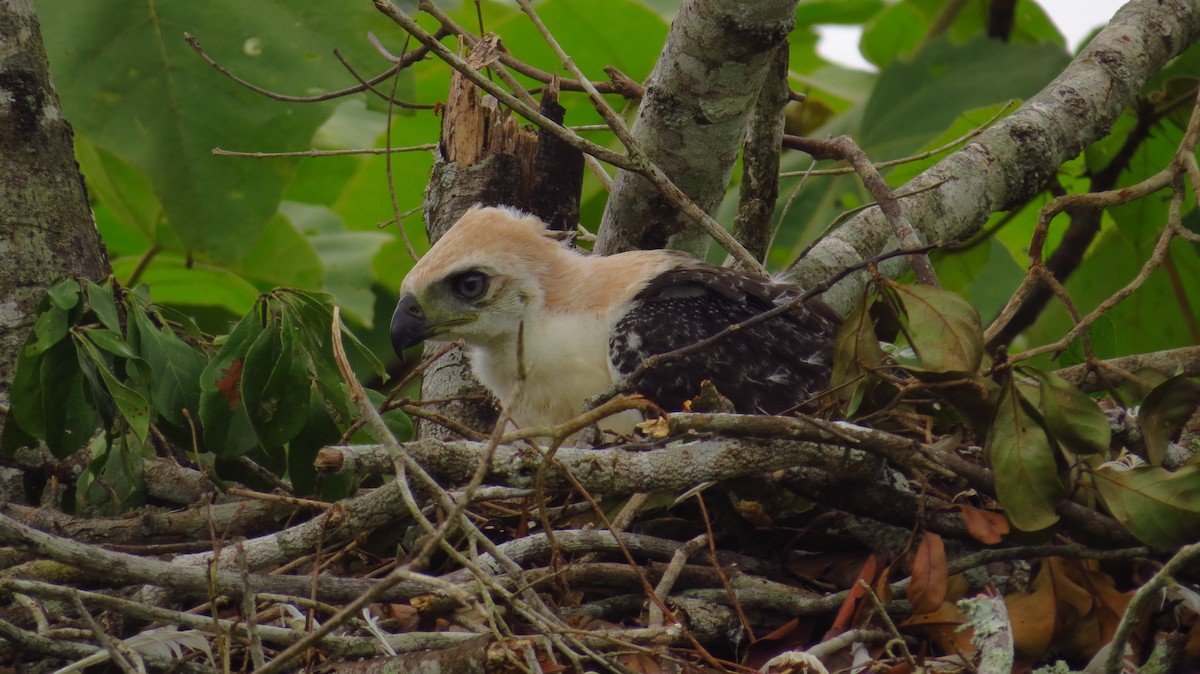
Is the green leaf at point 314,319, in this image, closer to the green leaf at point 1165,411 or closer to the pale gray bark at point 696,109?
the pale gray bark at point 696,109

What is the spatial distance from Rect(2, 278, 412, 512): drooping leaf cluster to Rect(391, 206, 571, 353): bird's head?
108 centimetres

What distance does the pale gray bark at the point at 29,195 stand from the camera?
4.58 m

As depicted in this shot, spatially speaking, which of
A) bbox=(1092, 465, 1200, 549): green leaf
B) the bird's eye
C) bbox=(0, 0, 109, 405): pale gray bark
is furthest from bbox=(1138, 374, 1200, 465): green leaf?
bbox=(0, 0, 109, 405): pale gray bark

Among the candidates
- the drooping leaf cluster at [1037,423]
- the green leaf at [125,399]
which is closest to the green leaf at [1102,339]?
the drooping leaf cluster at [1037,423]

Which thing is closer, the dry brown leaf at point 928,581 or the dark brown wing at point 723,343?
the dry brown leaf at point 928,581

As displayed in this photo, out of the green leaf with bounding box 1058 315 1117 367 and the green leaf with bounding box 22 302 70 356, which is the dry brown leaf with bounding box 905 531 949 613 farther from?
the green leaf with bounding box 22 302 70 356

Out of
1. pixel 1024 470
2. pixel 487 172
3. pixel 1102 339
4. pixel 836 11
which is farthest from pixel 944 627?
pixel 836 11

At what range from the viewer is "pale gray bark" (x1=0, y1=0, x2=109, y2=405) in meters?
4.58

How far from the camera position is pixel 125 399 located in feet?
12.0

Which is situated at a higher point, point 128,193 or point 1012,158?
point 1012,158

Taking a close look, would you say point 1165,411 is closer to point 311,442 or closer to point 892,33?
point 311,442

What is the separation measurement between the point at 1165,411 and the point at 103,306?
3144 mm

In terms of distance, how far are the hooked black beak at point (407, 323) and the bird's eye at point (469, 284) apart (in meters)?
0.17

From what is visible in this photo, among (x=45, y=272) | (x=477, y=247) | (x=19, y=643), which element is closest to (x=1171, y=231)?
(x=477, y=247)
